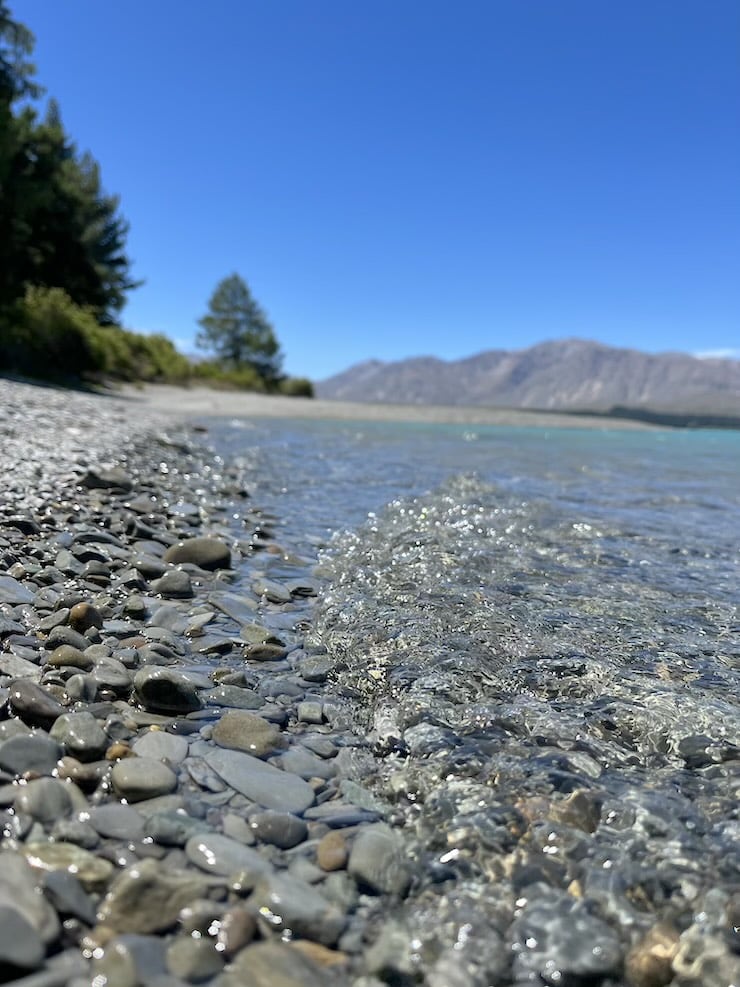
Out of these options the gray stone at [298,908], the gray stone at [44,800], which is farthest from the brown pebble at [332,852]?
the gray stone at [44,800]

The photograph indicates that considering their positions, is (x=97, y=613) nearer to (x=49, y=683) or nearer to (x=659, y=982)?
(x=49, y=683)

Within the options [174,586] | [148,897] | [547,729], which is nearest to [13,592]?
[174,586]

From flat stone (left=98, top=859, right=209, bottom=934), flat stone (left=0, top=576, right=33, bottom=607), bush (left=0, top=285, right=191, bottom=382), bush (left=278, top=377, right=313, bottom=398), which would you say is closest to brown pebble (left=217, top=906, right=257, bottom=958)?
flat stone (left=98, top=859, right=209, bottom=934)

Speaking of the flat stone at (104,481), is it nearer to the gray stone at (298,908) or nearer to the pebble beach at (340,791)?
the pebble beach at (340,791)

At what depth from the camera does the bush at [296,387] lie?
64188mm

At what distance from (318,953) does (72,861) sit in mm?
701

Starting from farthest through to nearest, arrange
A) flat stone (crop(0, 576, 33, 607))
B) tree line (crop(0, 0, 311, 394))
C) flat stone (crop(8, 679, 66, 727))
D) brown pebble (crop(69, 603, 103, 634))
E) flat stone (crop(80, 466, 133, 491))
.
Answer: tree line (crop(0, 0, 311, 394))
flat stone (crop(80, 466, 133, 491))
flat stone (crop(0, 576, 33, 607))
brown pebble (crop(69, 603, 103, 634))
flat stone (crop(8, 679, 66, 727))

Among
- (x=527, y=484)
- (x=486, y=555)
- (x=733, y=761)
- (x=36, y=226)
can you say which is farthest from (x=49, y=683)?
(x=36, y=226)

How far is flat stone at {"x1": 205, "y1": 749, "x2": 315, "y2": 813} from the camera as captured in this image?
2.16m

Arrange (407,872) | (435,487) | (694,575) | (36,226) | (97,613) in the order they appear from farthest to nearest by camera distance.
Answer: (36,226) < (435,487) < (694,575) < (97,613) < (407,872)

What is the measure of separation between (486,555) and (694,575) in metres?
1.75

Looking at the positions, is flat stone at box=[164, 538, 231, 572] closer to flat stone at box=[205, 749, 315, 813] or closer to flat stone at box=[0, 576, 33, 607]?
flat stone at box=[0, 576, 33, 607]

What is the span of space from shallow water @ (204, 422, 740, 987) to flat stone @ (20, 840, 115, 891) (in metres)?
0.82

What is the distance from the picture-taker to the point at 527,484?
11242 millimetres
